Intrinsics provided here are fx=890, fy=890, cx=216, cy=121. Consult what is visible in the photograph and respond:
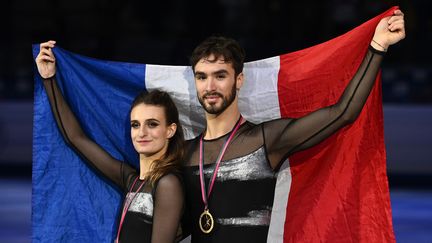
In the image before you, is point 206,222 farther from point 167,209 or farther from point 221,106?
point 221,106

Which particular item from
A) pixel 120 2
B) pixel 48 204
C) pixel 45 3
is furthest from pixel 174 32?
pixel 48 204

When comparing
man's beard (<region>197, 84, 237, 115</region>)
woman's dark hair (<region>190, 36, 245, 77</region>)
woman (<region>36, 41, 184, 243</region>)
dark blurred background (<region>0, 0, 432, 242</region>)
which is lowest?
woman (<region>36, 41, 184, 243</region>)

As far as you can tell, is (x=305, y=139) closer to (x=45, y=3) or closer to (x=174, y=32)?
(x=174, y=32)

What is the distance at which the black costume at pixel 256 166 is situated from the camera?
12.9 feet

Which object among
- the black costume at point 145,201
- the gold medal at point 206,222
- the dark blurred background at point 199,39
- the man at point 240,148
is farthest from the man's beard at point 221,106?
the dark blurred background at point 199,39

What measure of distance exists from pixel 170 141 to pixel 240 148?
0.34 metres

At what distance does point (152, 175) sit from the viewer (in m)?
3.91

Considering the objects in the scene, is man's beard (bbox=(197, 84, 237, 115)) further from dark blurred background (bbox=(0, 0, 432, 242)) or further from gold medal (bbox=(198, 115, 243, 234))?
dark blurred background (bbox=(0, 0, 432, 242))

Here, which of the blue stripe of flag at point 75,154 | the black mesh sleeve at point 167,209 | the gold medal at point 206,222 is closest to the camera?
the black mesh sleeve at point 167,209

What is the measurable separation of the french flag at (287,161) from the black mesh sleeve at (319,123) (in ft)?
0.91

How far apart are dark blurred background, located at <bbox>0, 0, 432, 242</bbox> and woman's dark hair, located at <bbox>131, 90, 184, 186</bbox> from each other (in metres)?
7.74

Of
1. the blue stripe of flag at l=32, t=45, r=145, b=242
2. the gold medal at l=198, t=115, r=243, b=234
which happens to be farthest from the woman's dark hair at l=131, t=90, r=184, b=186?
the blue stripe of flag at l=32, t=45, r=145, b=242

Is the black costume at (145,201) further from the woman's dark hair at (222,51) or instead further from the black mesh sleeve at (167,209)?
the woman's dark hair at (222,51)

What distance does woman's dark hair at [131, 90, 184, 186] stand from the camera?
12.9ft
